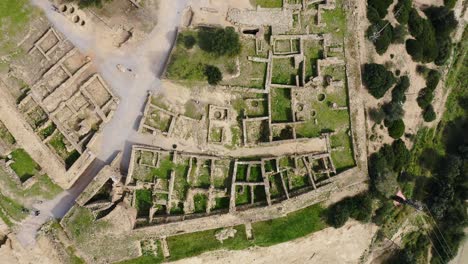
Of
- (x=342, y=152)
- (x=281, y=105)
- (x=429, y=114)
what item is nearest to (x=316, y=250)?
(x=342, y=152)

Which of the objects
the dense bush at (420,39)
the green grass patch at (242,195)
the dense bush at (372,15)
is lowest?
the green grass patch at (242,195)

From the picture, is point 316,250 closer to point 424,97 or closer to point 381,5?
point 424,97

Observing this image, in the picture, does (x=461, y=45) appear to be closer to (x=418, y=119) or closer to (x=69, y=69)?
(x=418, y=119)

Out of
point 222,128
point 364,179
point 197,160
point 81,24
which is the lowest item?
point 364,179

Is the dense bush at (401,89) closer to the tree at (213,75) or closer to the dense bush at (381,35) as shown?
the dense bush at (381,35)

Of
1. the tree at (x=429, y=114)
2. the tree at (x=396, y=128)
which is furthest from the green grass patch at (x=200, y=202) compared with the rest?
the tree at (x=429, y=114)

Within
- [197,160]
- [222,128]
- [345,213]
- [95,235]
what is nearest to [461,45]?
[345,213]
